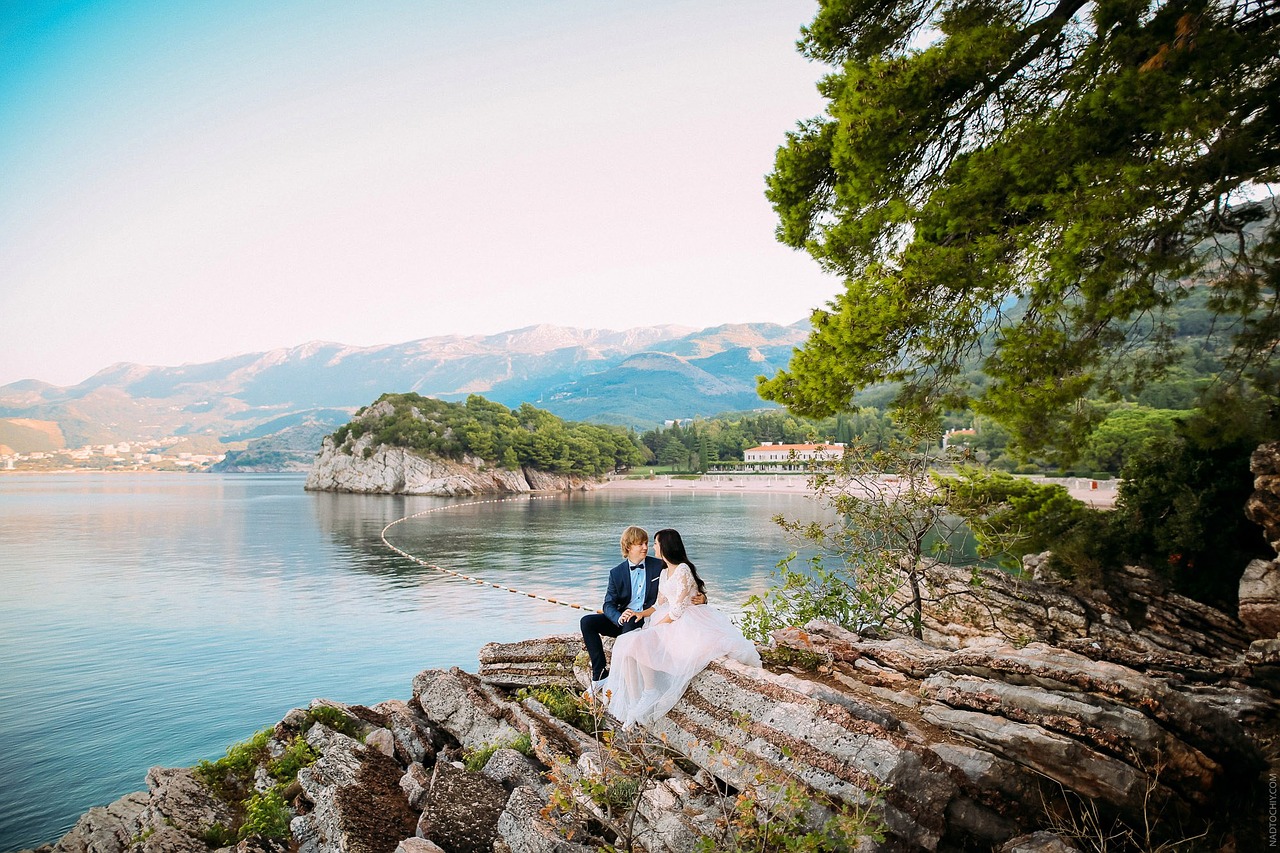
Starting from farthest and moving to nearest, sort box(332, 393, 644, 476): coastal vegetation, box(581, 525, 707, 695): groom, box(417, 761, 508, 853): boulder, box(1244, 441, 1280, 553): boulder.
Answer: box(332, 393, 644, 476): coastal vegetation
box(1244, 441, 1280, 553): boulder
box(581, 525, 707, 695): groom
box(417, 761, 508, 853): boulder

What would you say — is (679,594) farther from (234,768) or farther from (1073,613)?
(1073,613)

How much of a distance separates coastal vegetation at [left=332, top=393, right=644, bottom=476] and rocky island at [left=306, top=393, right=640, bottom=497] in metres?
0.15

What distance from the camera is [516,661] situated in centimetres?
990

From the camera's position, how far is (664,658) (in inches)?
235

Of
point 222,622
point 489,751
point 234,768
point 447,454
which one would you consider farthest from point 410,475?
point 489,751

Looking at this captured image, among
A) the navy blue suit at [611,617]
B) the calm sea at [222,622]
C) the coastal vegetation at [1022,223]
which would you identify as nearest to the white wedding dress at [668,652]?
the navy blue suit at [611,617]

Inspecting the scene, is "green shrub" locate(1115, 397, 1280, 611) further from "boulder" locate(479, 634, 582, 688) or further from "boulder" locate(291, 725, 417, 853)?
"boulder" locate(291, 725, 417, 853)

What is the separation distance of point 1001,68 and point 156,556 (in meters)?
42.5

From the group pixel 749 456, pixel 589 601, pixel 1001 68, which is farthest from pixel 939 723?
pixel 749 456

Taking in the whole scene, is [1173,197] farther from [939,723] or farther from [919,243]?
[939,723]

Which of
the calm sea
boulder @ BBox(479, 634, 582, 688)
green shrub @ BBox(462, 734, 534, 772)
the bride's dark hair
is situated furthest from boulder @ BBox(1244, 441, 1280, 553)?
the calm sea

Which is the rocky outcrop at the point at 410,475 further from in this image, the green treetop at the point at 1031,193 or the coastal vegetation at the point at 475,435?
the green treetop at the point at 1031,193

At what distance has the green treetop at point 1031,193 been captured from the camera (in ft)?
21.1

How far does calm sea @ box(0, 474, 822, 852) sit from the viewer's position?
12.2 meters
